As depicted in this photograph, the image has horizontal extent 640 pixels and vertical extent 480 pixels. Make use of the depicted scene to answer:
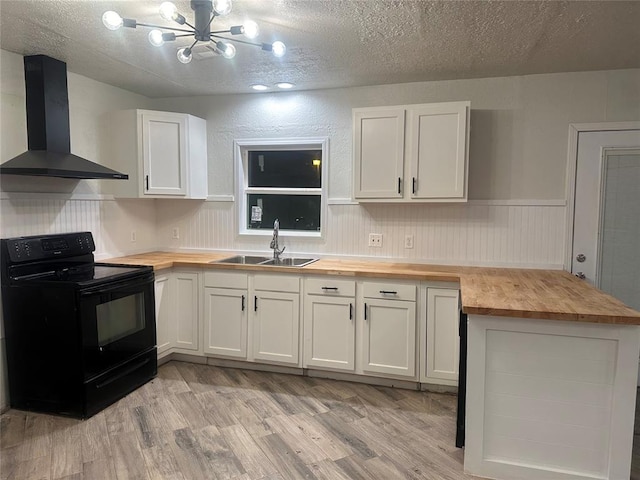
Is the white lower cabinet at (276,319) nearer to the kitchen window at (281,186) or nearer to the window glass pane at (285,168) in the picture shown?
the kitchen window at (281,186)

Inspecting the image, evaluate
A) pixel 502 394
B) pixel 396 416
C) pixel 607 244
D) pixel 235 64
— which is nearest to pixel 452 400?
pixel 396 416

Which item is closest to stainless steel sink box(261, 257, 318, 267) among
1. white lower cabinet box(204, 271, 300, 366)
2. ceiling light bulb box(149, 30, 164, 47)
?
white lower cabinet box(204, 271, 300, 366)

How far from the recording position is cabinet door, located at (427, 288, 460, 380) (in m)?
3.04

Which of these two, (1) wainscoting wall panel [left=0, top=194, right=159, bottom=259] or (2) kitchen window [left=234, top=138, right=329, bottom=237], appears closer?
(1) wainscoting wall panel [left=0, top=194, right=159, bottom=259]

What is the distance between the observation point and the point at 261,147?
4000 mm

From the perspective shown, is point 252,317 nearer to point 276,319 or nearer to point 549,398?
point 276,319

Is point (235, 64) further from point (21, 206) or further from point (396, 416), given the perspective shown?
point (396, 416)

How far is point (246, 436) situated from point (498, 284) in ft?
5.86

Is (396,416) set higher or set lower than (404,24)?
lower

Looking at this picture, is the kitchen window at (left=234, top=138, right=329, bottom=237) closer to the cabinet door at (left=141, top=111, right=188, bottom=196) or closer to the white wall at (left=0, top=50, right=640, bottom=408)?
the white wall at (left=0, top=50, right=640, bottom=408)

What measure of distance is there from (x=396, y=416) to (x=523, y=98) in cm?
252

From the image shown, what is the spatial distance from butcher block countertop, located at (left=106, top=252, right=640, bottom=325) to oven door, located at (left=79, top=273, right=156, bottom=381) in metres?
0.33

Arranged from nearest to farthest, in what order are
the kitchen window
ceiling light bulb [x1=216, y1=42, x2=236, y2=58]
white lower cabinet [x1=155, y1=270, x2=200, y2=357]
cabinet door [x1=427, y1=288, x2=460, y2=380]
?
1. ceiling light bulb [x1=216, y1=42, x2=236, y2=58]
2. cabinet door [x1=427, y1=288, x2=460, y2=380]
3. white lower cabinet [x1=155, y1=270, x2=200, y2=357]
4. the kitchen window

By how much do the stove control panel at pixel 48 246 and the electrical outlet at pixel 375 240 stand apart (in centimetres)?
224
